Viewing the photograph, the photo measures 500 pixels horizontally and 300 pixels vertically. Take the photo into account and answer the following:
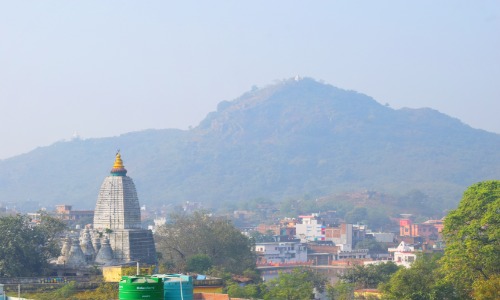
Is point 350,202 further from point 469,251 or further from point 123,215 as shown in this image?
point 469,251

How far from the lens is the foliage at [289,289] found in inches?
1640

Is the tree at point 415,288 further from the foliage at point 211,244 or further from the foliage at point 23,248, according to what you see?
the foliage at point 211,244

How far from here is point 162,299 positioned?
1677cm

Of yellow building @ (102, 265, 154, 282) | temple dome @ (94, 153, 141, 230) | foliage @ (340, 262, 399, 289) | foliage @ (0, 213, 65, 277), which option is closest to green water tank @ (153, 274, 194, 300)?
yellow building @ (102, 265, 154, 282)

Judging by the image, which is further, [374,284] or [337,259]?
[337,259]

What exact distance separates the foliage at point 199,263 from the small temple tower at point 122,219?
5.53ft

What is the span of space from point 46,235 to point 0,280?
7.87m

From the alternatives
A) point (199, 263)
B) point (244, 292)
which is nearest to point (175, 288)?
point (244, 292)

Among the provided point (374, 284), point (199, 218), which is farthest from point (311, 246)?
point (374, 284)

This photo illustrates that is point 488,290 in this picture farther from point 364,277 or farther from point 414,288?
point 364,277

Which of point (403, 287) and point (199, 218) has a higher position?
point (199, 218)

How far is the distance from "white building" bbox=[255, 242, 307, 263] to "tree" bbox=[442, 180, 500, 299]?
56.8 metres

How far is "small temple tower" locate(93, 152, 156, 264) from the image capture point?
51.5 meters

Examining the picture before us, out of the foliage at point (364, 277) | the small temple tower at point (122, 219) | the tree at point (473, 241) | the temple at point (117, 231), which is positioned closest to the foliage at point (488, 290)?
the tree at point (473, 241)
